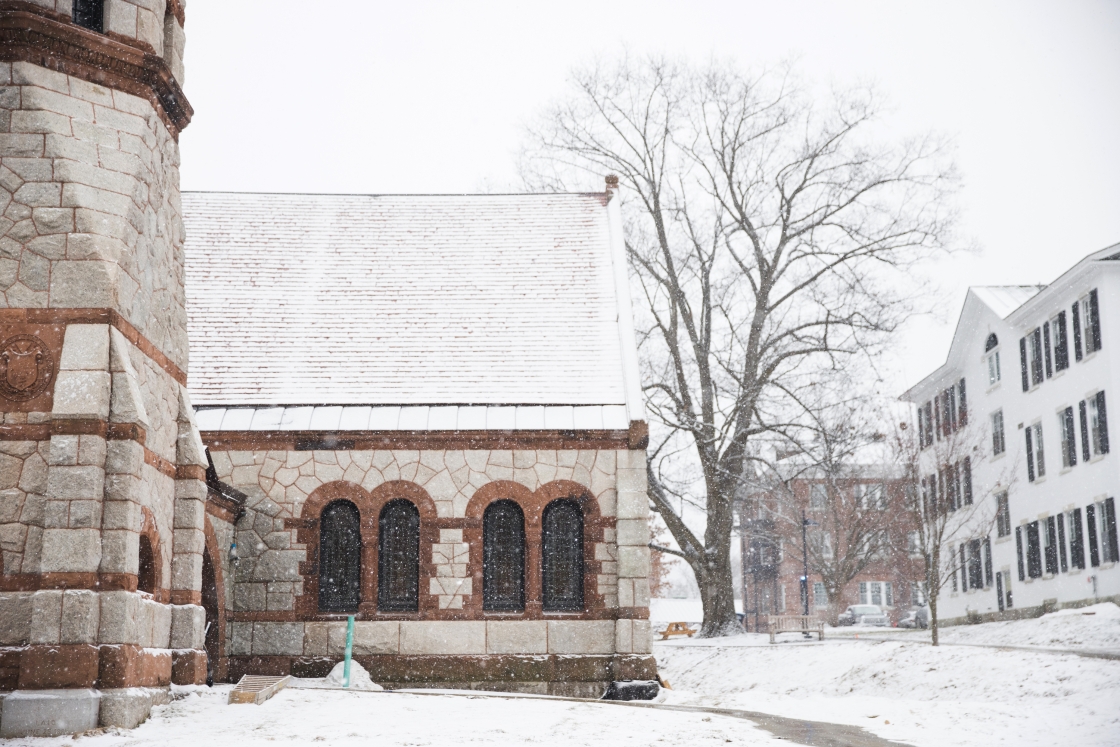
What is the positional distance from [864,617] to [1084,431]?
82.9ft

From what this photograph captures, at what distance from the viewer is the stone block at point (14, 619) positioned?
32.0 ft

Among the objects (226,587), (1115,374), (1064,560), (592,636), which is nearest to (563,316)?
(592,636)

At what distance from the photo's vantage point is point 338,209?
73.1ft

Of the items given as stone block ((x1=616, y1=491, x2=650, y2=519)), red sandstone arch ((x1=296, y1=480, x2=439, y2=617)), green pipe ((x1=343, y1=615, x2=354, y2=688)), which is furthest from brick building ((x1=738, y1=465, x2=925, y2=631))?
green pipe ((x1=343, y1=615, x2=354, y2=688))

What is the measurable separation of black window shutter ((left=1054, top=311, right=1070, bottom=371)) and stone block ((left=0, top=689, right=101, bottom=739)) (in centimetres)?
2750

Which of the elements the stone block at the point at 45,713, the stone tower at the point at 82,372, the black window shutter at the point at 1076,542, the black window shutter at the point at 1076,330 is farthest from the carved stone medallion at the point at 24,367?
the black window shutter at the point at 1076,542

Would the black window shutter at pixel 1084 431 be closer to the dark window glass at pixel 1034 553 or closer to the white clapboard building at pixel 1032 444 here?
the white clapboard building at pixel 1032 444

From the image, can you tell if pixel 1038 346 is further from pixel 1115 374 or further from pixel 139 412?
pixel 139 412

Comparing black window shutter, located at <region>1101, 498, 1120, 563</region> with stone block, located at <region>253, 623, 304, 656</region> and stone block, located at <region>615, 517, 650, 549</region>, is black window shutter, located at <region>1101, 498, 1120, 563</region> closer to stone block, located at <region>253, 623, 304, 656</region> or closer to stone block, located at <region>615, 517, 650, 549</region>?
stone block, located at <region>615, 517, 650, 549</region>

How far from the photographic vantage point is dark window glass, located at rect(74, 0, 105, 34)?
37.0ft

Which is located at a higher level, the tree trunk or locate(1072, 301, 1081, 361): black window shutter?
locate(1072, 301, 1081, 361): black window shutter

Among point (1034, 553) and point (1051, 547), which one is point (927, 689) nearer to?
point (1051, 547)

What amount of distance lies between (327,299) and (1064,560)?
21678 mm

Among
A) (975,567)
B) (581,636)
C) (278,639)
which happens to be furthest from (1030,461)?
(278,639)
